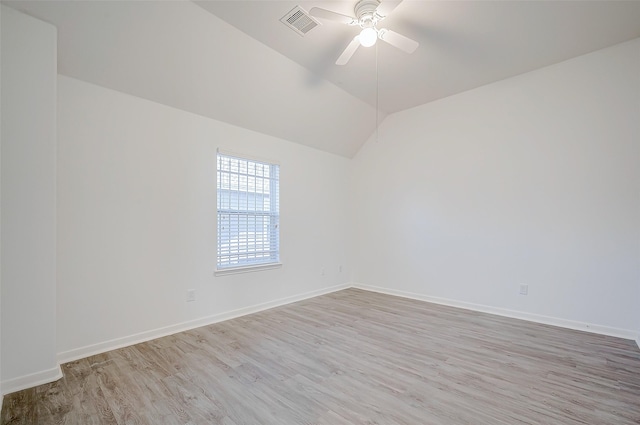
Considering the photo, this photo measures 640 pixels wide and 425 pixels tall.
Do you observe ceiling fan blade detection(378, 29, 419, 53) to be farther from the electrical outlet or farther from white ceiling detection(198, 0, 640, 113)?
the electrical outlet

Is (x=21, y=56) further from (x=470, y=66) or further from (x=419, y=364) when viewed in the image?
(x=470, y=66)

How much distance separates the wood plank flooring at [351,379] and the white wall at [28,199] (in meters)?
0.30

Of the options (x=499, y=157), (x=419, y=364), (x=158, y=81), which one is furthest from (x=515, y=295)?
(x=158, y=81)

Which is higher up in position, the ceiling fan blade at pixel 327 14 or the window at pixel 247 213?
the ceiling fan blade at pixel 327 14

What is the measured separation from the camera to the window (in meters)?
3.58

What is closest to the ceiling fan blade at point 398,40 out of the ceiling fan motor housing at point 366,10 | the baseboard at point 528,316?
the ceiling fan motor housing at point 366,10

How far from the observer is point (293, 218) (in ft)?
14.5

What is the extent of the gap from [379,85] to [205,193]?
8.87ft

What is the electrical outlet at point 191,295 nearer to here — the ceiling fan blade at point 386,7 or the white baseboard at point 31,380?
the white baseboard at point 31,380

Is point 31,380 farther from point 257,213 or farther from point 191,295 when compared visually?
point 257,213

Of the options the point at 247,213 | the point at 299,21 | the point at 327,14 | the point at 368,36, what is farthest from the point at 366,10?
the point at 247,213

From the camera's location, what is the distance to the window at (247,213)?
3.58 m

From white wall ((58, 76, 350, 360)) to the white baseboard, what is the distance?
1.15 feet

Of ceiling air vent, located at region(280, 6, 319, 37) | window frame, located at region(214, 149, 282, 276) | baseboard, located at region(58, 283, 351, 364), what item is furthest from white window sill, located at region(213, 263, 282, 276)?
ceiling air vent, located at region(280, 6, 319, 37)
